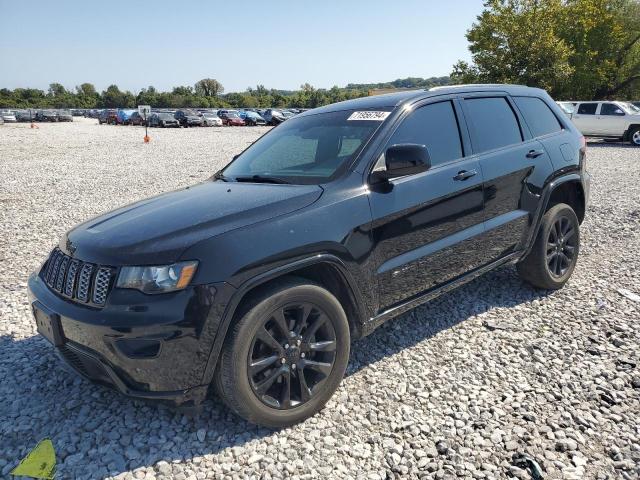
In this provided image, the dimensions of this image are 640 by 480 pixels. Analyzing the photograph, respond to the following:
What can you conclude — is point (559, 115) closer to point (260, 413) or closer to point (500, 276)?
point (500, 276)

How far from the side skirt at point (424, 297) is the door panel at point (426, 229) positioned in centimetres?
4

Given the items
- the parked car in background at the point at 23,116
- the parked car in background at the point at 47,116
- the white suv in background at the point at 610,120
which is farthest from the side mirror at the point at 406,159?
the parked car in background at the point at 23,116

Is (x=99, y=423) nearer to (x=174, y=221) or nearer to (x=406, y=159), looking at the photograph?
(x=174, y=221)

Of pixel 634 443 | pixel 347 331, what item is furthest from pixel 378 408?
pixel 634 443

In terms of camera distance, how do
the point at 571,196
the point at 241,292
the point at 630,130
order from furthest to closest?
1. the point at 630,130
2. the point at 571,196
3. the point at 241,292

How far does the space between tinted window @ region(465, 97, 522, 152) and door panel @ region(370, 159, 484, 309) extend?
0.94 feet

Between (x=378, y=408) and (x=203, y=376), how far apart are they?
1.08 meters

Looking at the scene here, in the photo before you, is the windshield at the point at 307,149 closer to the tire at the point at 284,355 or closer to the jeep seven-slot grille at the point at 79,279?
the tire at the point at 284,355

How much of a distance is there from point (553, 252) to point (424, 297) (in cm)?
174

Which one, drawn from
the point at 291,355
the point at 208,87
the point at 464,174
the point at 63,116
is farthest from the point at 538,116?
the point at 208,87

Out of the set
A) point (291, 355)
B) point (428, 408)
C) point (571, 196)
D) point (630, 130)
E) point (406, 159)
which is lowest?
point (428, 408)

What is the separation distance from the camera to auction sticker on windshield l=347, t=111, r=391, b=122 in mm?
3314

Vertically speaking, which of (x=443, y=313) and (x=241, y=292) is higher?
(x=241, y=292)

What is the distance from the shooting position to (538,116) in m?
4.44
